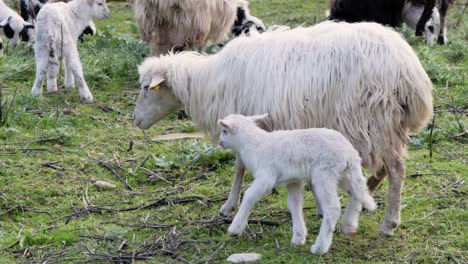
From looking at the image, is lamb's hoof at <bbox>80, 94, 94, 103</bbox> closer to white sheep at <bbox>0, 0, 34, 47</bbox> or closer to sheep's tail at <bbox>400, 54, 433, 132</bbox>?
white sheep at <bbox>0, 0, 34, 47</bbox>

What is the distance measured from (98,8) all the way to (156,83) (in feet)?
10.0

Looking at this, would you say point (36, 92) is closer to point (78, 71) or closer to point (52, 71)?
point (52, 71)

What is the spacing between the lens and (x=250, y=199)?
16.4ft

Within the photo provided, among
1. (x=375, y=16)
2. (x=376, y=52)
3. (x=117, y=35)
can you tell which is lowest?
(x=117, y=35)

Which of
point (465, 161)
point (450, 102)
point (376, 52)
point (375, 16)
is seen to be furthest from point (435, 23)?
point (376, 52)

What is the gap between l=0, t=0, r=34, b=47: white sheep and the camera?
35.6 feet

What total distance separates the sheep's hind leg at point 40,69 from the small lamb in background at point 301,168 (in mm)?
3506

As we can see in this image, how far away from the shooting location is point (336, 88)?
17.4 feet

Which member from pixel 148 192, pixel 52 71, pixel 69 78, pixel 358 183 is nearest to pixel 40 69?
pixel 52 71

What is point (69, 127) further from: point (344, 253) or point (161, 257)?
point (344, 253)

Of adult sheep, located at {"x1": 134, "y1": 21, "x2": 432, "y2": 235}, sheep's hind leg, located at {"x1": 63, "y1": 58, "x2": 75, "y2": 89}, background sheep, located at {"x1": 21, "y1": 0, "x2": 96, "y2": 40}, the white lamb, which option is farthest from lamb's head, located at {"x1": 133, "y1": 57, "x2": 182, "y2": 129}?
background sheep, located at {"x1": 21, "y1": 0, "x2": 96, "y2": 40}

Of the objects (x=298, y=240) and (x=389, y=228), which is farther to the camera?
(x=389, y=228)

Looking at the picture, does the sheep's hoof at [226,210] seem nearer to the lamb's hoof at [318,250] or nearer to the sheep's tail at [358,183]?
the lamb's hoof at [318,250]

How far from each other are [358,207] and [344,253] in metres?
0.28
